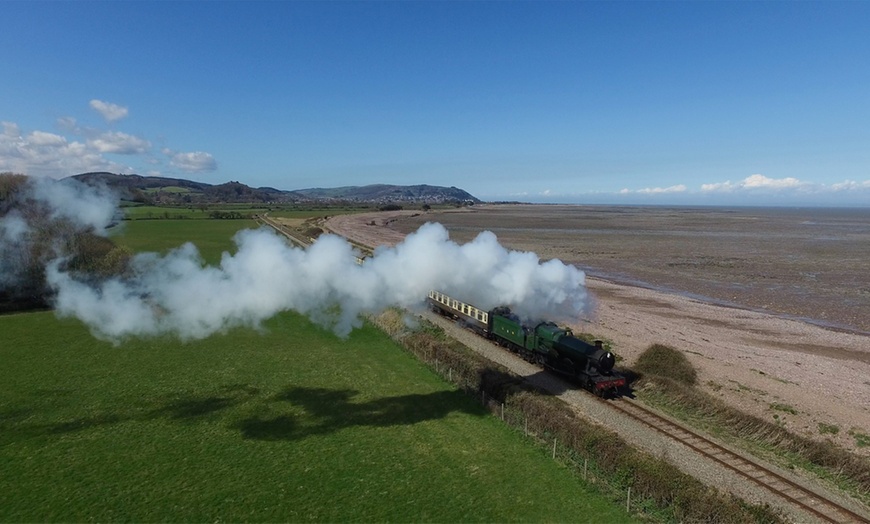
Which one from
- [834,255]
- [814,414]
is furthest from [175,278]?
[834,255]

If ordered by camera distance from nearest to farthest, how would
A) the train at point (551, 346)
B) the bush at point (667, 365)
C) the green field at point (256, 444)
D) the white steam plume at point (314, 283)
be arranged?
the green field at point (256, 444)
the train at point (551, 346)
the white steam plume at point (314, 283)
the bush at point (667, 365)

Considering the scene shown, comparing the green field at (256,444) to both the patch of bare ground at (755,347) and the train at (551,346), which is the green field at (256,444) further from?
the patch of bare ground at (755,347)

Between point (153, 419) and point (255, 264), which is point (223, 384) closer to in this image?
point (153, 419)

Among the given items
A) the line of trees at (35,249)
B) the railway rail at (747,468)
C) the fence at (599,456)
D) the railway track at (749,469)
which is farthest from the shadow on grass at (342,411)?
the line of trees at (35,249)

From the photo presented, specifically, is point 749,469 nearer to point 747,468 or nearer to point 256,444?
point 747,468

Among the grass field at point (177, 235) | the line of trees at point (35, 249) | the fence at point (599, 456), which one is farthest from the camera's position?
the grass field at point (177, 235)

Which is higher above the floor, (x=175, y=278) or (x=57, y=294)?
(x=175, y=278)

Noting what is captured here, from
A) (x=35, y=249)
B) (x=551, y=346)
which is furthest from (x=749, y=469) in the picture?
(x=35, y=249)
